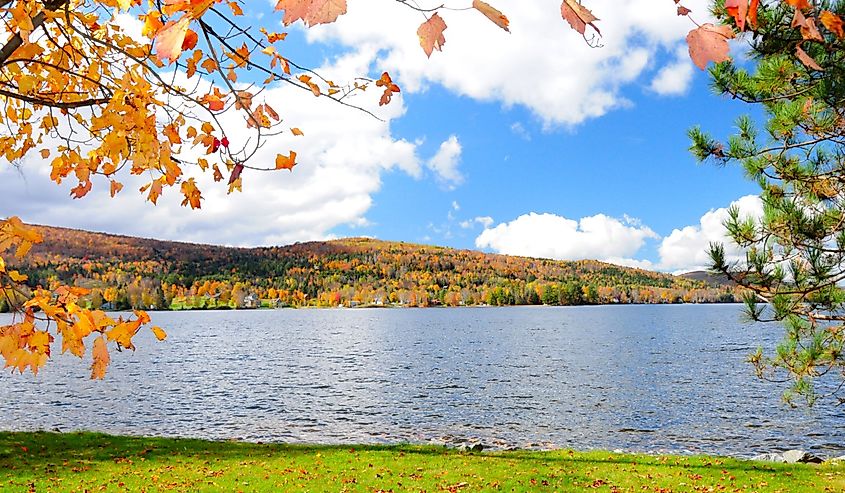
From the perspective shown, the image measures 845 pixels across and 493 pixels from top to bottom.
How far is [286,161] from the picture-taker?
2.44m

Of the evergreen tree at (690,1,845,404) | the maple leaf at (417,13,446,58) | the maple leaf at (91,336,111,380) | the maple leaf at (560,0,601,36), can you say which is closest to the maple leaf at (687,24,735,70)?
the maple leaf at (560,0,601,36)

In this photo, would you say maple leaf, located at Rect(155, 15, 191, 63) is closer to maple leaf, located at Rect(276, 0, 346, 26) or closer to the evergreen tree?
maple leaf, located at Rect(276, 0, 346, 26)

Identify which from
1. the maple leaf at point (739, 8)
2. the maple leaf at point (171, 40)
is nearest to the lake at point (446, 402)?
the maple leaf at point (739, 8)

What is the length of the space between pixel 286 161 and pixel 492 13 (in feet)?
4.47

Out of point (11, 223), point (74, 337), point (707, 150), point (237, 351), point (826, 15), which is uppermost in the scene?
point (707, 150)

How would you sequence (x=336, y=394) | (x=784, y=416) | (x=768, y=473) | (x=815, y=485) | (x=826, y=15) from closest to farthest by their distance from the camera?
1. (x=826, y=15)
2. (x=815, y=485)
3. (x=768, y=473)
4. (x=784, y=416)
5. (x=336, y=394)

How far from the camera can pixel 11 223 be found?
7.50 feet

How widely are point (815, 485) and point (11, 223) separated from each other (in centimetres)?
1276

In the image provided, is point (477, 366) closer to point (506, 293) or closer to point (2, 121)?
point (2, 121)

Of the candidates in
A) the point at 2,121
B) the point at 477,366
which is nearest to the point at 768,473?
the point at 2,121

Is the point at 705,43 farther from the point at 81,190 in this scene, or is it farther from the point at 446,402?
the point at 446,402

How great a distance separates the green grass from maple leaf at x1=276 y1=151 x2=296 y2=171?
898 centimetres

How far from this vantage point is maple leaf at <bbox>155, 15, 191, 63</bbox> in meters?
1.24

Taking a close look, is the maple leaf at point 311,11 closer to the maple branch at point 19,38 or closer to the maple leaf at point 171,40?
the maple leaf at point 171,40
